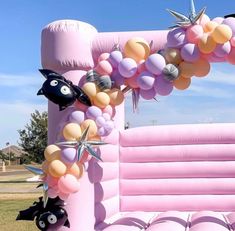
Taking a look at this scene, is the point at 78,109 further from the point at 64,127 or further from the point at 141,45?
the point at 141,45

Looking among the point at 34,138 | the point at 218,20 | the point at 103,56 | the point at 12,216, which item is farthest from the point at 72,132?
the point at 34,138

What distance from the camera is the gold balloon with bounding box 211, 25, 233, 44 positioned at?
3.72 metres

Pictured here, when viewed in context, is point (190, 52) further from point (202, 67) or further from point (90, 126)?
point (90, 126)

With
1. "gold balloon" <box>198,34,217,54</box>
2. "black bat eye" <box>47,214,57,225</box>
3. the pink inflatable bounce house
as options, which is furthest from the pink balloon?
"gold balloon" <box>198,34,217,54</box>

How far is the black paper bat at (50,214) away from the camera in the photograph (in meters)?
3.83

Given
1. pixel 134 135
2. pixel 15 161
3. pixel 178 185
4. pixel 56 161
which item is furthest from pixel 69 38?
pixel 15 161

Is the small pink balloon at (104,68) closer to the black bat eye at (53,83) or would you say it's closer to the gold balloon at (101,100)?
the gold balloon at (101,100)

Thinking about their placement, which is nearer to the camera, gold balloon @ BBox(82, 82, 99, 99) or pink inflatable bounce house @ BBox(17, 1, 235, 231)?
pink inflatable bounce house @ BBox(17, 1, 235, 231)

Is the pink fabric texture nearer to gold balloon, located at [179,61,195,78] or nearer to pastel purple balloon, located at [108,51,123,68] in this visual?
pastel purple balloon, located at [108,51,123,68]

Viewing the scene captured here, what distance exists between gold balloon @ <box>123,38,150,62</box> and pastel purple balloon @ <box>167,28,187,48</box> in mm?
227

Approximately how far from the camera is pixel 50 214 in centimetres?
383

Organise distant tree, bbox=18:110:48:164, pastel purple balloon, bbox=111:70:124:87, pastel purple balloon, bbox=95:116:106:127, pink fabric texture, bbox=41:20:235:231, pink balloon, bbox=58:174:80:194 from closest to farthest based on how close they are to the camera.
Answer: pink balloon, bbox=58:174:80:194
pastel purple balloon, bbox=95:116:106:127
pastel purple balloon, bbox=111:70:124:87
pink fabric texture, bbox=41:20:235:231
distant tree, bbox=18:110:48:164

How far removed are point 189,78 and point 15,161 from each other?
4727cm

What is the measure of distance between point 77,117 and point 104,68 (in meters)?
0.49
